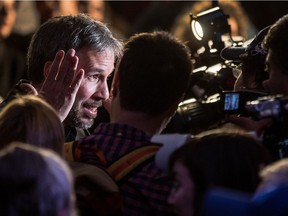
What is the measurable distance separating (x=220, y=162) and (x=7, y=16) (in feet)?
23.6

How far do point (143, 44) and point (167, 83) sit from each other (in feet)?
0.61

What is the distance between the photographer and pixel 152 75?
4.17 meters

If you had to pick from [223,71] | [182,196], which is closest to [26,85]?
[223,71]

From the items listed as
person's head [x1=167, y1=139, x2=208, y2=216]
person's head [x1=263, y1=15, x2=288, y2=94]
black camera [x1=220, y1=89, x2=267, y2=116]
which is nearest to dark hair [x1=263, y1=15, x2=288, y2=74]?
person's head [x1=263, y1=15, x2=288, y2=94]

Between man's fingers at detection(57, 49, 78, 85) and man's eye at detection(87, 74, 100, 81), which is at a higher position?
man's fingers at detection(57, 49, 78, 85)

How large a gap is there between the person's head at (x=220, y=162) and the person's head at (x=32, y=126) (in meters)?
0.45

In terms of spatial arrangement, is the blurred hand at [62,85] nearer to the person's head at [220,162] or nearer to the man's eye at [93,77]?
the man's eye at [93,77]

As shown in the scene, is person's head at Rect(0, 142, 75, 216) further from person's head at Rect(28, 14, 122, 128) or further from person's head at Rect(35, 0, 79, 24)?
person's head at Rect(35, 0, 79, 24)

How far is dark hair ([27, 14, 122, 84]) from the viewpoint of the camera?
5328 mm

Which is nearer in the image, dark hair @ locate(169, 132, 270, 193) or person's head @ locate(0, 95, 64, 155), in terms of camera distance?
dark hair @ locate(169, 132, 270, 193)

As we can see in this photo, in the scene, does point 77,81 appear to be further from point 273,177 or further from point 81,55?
point 273,177

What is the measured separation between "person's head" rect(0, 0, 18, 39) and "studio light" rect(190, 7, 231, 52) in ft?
16.2

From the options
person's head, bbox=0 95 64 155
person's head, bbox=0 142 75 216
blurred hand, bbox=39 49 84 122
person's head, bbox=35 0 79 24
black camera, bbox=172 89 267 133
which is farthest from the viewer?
person's head, bbox=35 0 79 24

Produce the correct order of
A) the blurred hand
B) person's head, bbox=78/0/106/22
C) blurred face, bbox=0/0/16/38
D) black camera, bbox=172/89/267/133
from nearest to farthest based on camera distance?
the blurred hand, black camera, bbox=172/89/267/133, blurred face, bbox=0/0/16/38, person's head, bbox=78/0/106/22
